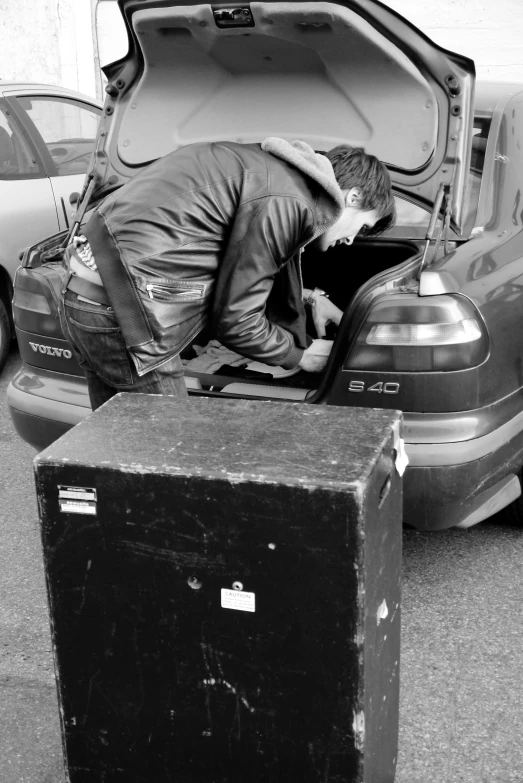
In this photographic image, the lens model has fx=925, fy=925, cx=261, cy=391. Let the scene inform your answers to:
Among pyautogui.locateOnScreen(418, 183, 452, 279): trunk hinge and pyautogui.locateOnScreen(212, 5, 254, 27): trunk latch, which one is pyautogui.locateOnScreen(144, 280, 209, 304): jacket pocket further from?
pyautogui.locateOnScreen(212, 5, 254, 27): trunk latch

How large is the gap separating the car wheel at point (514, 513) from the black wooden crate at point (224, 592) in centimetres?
155

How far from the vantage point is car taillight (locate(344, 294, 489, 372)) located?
2.73 m

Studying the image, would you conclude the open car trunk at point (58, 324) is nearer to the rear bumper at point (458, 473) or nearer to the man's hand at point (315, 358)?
the man's hand at point (315, 358)

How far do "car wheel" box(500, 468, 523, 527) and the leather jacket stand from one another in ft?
4.66

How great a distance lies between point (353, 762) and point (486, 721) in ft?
2.75

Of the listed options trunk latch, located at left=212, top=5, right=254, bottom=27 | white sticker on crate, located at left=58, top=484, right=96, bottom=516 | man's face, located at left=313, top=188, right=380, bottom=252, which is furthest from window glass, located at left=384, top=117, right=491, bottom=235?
white sticker on crate, located at left=58, top=484, right=96, bottom=516

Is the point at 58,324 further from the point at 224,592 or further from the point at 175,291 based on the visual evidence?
the point at 224,592

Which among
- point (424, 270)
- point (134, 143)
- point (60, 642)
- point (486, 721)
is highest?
point (134, 143)

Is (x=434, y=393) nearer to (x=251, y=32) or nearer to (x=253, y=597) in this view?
(x=253, y=597)

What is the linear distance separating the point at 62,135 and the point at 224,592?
4.97m

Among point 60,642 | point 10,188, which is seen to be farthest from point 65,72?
point 60,642

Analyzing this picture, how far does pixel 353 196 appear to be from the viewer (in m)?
2.64

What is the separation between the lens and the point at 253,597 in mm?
1742

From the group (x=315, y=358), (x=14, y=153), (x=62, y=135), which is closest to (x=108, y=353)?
(x=315, y=358)
